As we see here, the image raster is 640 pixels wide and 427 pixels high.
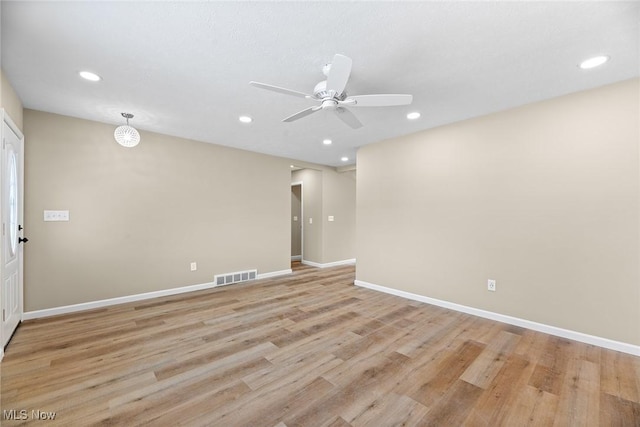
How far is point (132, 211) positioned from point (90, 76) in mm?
2010

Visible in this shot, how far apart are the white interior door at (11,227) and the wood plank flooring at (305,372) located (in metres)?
0.27

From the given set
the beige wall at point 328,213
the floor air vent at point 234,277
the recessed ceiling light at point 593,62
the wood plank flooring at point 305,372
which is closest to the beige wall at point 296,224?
the beige wall at point 328,213

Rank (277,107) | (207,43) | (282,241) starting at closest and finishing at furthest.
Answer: (207,43), (277,107), (282,241)

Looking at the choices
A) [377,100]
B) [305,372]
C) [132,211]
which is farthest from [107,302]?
[377,100]

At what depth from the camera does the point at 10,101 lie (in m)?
2.54

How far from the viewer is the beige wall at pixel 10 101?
7.55ft

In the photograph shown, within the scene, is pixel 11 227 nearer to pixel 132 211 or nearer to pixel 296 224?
pixel 132 211

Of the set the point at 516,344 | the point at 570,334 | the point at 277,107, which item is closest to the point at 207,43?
the point at 277,107

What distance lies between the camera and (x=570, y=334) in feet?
8.82

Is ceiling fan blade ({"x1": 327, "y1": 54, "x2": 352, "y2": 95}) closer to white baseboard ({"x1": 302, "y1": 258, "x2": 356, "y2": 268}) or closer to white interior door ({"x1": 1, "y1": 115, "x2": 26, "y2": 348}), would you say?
white interior door ({"x1": 1, "y1": 115, "x2": 26, "y2": 348})

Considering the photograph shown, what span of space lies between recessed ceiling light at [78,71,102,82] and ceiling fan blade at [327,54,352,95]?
2171 mm

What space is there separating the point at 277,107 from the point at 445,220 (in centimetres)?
271

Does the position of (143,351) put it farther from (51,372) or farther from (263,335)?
(263,335)

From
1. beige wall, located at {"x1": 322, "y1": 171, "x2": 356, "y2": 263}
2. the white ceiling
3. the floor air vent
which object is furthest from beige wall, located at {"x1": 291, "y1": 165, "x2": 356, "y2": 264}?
the white ceiling
